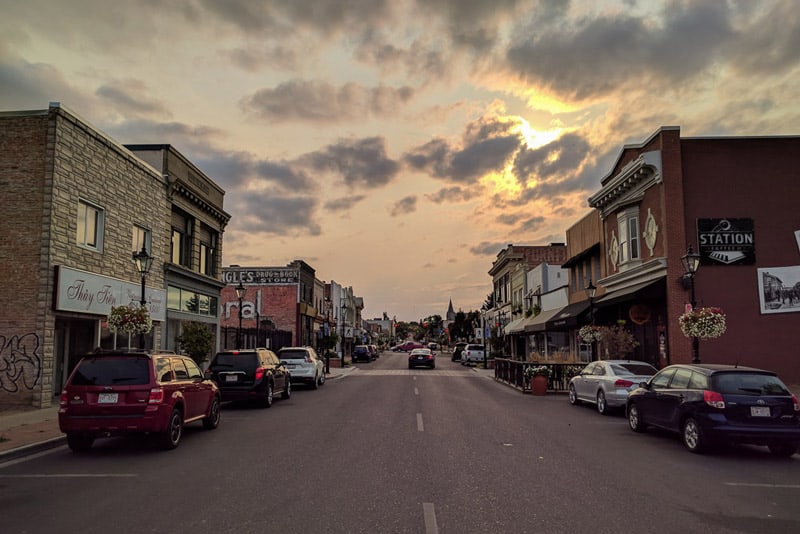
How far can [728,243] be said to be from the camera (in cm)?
2361

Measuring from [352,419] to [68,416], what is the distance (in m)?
6.57

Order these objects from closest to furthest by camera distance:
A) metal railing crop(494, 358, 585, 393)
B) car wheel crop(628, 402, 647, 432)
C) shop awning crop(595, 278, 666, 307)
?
1. car wheel crop(628, 402, 647, 432)
2. shop awning crop(595, 278, 666, 307)
3. metal railing crop(494, 358, 585, 393)

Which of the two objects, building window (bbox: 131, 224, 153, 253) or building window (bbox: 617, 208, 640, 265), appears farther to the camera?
building window (bbox: 617, 208, 640, 265)

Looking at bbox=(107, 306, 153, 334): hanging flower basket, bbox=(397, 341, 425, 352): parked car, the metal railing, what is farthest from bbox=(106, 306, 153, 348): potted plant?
bbox=(397, 341, 425, 352): parked car

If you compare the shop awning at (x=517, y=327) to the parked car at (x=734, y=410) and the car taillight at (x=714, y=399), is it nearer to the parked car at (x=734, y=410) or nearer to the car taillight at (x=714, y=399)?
the parked car at (x=734, y=410)

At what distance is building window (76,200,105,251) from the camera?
65.5 ft

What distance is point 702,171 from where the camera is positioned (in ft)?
79.3

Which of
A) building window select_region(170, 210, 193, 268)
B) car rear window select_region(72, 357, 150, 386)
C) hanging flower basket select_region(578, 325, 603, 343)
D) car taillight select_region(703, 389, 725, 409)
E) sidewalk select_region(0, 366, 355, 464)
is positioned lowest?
sidewalk select_region(0, 366, 355, 464)

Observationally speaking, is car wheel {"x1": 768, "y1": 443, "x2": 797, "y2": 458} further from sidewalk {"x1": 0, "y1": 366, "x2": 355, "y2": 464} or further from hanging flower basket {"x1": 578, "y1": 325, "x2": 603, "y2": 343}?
hanging flower basket {"x1": 578, "y1": 325, "x2": 603, "y2": 343}

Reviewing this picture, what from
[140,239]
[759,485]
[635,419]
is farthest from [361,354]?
[759,485]

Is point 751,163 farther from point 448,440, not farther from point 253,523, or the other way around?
point 253,523

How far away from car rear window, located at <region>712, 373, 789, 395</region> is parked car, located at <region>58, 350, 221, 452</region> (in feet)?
31.3

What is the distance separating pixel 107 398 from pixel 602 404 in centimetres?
1254

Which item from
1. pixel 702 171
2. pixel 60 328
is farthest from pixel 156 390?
pixel 702 171
